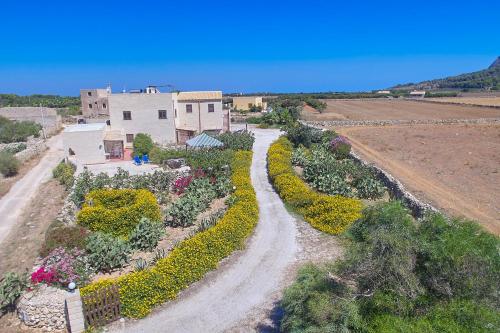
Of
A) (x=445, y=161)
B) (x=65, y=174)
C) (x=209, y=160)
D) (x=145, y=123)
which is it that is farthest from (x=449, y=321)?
(x=145, y=123)

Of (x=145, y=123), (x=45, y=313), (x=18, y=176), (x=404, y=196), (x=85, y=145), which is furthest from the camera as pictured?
(x=145, y=123)

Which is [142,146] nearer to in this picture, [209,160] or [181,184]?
[209,160]

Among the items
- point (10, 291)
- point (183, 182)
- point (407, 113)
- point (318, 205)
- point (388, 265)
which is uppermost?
point (407, 113)

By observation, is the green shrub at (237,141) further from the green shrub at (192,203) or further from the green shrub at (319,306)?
the green shrub at (319,306)

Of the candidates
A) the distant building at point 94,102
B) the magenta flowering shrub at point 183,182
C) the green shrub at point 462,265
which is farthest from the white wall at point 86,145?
the green shrub at point 462,265

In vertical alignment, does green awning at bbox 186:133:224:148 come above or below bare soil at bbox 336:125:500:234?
above

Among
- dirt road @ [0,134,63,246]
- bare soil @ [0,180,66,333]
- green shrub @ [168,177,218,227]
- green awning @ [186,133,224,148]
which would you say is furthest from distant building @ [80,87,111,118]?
green shrub @ [168,177,218,227]

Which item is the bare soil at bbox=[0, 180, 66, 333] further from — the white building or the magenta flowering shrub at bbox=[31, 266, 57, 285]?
the white building
